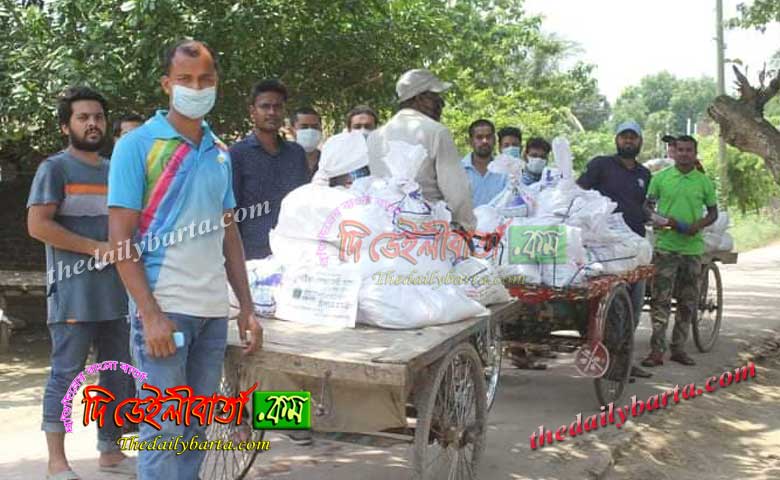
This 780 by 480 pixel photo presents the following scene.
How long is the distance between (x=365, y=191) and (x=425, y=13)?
481cm

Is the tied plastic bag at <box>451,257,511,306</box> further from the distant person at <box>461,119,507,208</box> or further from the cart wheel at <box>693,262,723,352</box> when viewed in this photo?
the cart wheel at <box>693,262,723,352</box>

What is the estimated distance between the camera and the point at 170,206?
9.20ft

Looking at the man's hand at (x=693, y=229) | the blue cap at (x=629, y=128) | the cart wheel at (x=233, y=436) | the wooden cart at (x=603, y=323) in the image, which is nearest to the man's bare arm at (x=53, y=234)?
the cart wheel at (x=233, y=436)

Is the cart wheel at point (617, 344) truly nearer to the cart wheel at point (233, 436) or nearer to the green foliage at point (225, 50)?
the cart wheel at point (233, 436)

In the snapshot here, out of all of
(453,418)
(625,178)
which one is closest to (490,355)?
(453,418)

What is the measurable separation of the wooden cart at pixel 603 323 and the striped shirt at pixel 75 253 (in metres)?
2.31

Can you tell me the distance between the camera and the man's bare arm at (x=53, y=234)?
3.81 metres

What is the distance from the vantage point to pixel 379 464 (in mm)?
4543

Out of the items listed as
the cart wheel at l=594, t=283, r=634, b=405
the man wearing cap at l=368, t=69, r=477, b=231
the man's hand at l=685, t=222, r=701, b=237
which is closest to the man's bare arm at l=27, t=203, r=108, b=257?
the man wearing cap at l=368, t=69, r=477, b=231

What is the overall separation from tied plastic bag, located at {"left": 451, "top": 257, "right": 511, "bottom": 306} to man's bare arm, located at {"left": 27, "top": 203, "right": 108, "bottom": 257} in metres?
1.69

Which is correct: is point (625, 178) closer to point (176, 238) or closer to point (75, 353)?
point (75, 353)

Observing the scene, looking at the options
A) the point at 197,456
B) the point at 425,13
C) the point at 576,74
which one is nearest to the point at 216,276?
the point at 197,456

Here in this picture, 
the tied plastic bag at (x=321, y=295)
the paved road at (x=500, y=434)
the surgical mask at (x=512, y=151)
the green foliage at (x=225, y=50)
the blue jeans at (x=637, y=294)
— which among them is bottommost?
the paved road at (x=500, y=434)

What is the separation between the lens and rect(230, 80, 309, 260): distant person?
4594 millimetres
